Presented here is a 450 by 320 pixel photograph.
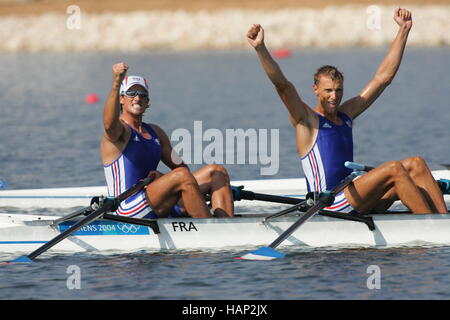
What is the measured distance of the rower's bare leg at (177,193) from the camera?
12148 millimetres

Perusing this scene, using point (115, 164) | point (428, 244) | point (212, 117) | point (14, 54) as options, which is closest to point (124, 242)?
point (115, 164)

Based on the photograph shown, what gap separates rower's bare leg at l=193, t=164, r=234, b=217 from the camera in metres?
12.7

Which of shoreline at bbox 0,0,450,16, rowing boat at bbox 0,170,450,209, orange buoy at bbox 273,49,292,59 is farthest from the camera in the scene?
shoreline at bbox 0,0,450,16

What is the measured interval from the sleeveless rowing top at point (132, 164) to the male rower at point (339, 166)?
68.8 inches

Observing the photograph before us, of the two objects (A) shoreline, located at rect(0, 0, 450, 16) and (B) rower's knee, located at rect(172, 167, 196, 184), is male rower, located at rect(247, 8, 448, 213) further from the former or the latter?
(A) shoreline, located at rect(0, 0, 450, 16)

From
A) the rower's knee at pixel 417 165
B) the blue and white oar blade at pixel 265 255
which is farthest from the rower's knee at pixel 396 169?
the blue and white oar blade at pixel 265 255

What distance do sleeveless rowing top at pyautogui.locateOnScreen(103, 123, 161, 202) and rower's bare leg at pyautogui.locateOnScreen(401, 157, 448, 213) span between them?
10.1 ft

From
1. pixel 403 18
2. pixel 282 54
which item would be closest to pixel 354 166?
pixel 403 18

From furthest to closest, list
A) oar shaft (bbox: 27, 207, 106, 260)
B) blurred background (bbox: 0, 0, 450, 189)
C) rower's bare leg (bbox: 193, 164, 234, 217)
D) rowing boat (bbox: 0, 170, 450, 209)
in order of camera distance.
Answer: blurred background (bbox: 0, 0, 450, 189), rowing boat (bbox: 0, 170, 450, 209), rower's bare leg (bbox: 193, 164, 234, 217), oar shaft (bbox: 27, 207, 106, 260)

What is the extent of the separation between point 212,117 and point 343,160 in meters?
19.4

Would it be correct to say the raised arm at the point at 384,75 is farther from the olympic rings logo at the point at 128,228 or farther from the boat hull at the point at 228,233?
the olympic rings logo at the point at 128,228

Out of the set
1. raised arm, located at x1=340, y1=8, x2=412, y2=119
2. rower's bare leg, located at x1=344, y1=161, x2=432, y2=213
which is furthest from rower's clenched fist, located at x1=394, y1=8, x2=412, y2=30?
rower's bare leg, located at x1=344, y1=161, x2=432, y2=213

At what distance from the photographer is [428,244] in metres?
12.5
